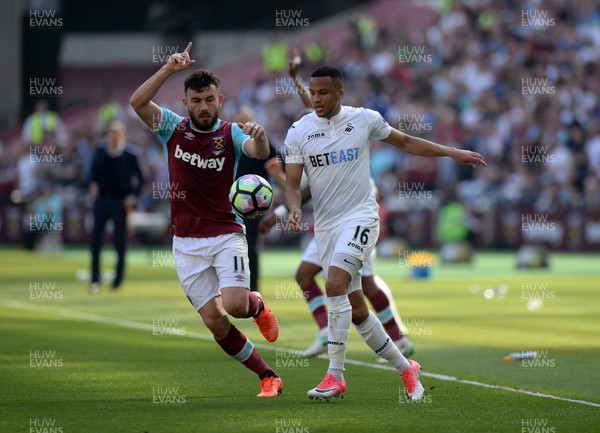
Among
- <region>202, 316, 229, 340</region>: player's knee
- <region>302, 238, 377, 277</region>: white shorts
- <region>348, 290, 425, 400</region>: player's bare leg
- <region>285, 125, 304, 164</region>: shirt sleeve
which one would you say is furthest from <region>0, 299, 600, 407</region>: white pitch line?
<region>285, 125, 304, 164</region>: shirt sleeve

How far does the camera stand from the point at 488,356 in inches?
523

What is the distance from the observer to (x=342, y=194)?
34.2 ft

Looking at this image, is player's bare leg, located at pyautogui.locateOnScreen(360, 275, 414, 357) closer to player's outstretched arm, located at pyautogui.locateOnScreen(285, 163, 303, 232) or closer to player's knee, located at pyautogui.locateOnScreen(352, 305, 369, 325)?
player's knee, located at pyautogui.locateOnScreen(352, 305, 369, 325)

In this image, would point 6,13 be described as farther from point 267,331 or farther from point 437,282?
point 267,331

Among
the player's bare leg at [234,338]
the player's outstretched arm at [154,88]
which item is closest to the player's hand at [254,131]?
the player's outstretched arm at [154,88]

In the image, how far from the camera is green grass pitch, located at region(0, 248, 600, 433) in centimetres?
916

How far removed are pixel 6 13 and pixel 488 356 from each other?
34705mm

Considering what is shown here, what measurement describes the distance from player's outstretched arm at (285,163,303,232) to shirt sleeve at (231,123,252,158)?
0.43 metres

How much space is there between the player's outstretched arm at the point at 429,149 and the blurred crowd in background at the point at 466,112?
72.1ft

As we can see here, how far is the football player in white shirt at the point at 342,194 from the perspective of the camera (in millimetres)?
10195

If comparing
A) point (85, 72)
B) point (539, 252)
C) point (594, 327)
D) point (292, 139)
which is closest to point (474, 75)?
point (539, 252)

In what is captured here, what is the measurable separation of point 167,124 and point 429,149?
2.10 m

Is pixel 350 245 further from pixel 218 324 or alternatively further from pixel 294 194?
pixel 218 324

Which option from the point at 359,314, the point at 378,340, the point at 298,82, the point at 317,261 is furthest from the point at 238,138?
the point at 317,261
